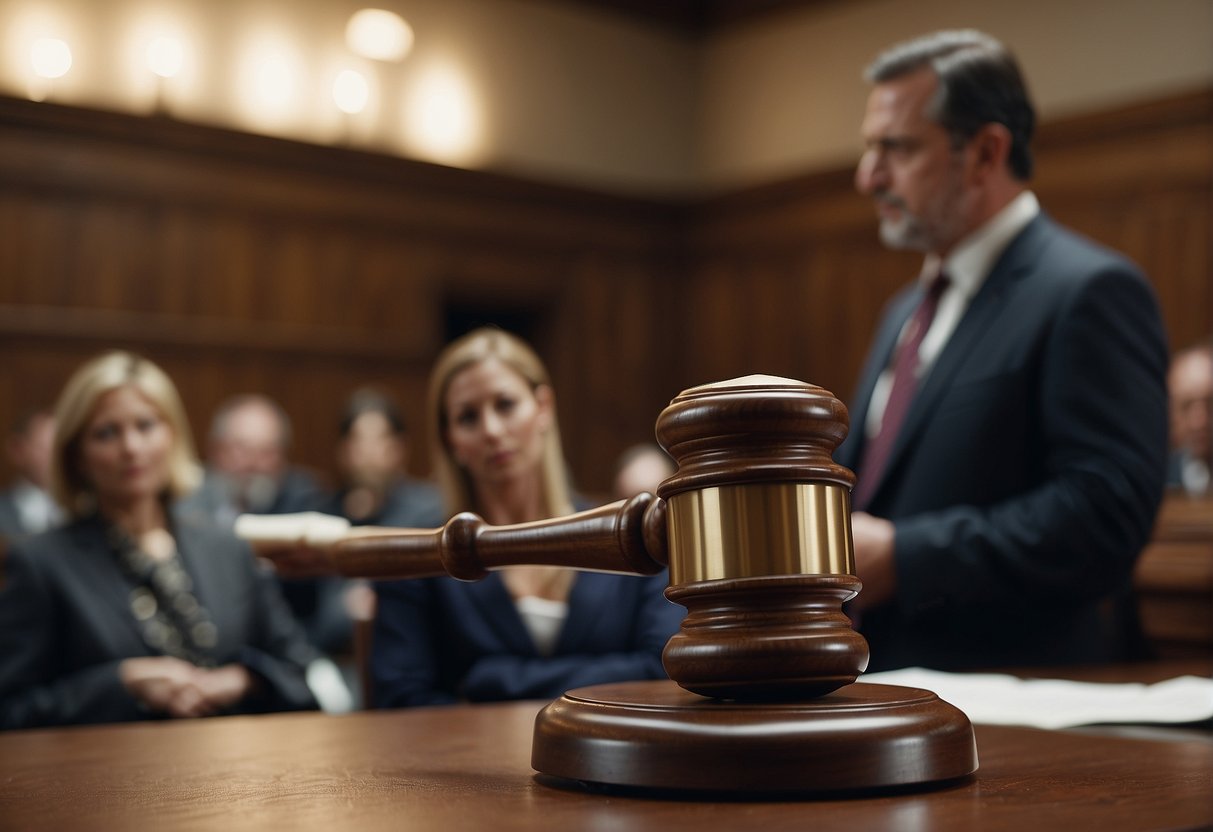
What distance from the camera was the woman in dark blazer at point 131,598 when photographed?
117 inches

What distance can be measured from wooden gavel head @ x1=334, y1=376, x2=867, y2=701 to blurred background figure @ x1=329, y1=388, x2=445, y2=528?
5.68m

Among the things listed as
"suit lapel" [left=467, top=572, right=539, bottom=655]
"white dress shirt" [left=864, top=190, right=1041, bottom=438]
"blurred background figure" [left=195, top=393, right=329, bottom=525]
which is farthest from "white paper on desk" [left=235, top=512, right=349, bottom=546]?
"blurred background figure" [left=195, top=393, right=329, bottom=525]

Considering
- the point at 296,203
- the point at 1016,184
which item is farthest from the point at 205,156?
the point at 1016,184

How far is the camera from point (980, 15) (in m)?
8.67

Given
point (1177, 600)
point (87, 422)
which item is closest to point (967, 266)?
point (1177, 600)

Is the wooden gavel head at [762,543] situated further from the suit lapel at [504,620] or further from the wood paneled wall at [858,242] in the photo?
the wood paneled wall at [858,242]

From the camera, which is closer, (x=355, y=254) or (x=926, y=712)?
(x=926, y=712)

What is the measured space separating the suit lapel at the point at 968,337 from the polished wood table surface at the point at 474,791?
118cm

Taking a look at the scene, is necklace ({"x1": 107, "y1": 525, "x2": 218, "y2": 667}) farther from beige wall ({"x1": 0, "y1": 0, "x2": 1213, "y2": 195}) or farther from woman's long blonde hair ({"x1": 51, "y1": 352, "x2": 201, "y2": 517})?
beige wall ({"x1": 0, "y1": 0, "x2": 1213, "y2": 195})

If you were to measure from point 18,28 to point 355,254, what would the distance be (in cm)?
237

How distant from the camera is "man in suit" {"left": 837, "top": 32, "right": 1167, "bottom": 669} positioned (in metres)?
2.13

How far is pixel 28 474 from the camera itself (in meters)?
7.45

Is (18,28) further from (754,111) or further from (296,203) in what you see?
(754,111)

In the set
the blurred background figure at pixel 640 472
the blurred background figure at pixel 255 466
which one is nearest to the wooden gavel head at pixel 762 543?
the blurred background figure at pixel 640 472
